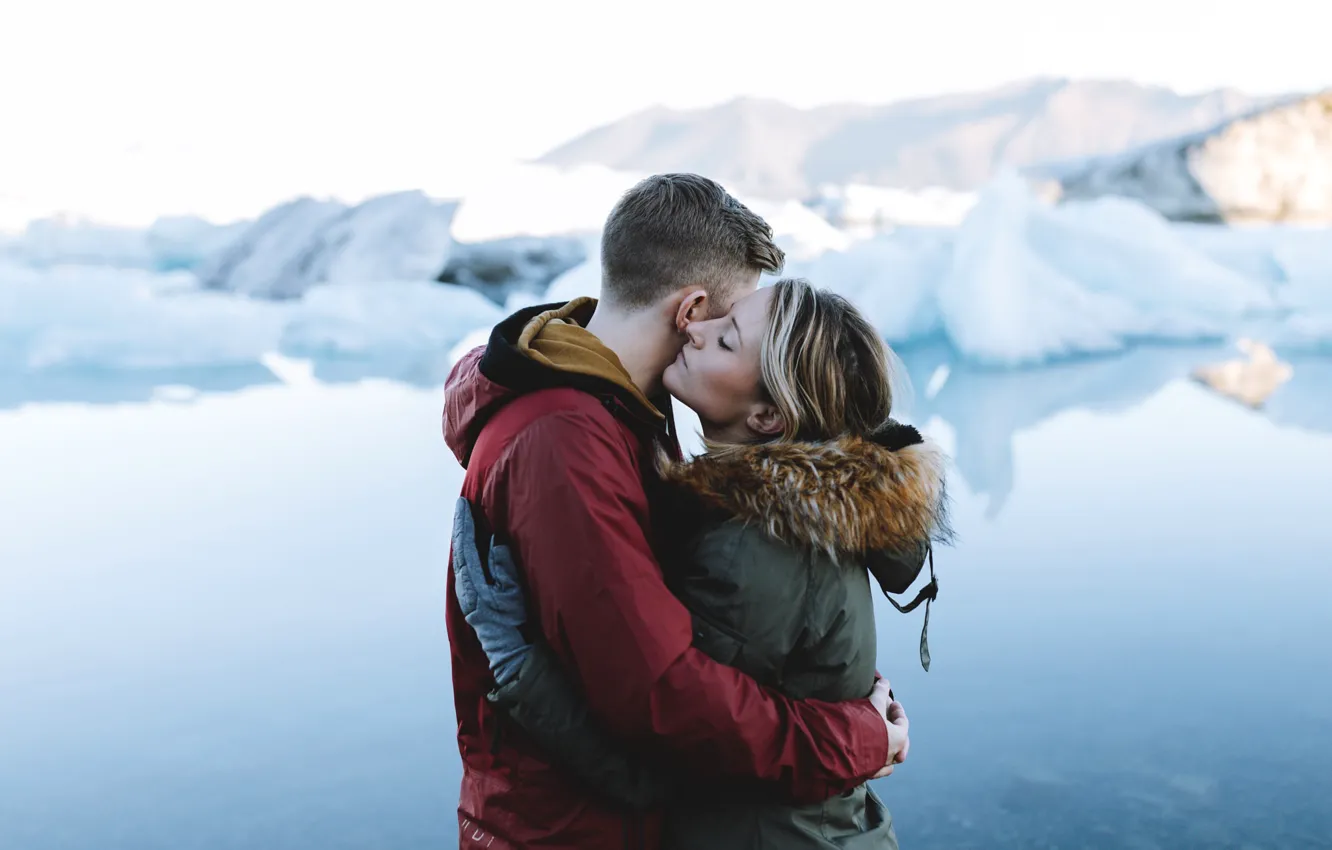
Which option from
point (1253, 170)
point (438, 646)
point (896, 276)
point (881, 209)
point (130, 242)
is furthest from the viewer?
point (881, 209)

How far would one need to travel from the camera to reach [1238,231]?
10250 mm

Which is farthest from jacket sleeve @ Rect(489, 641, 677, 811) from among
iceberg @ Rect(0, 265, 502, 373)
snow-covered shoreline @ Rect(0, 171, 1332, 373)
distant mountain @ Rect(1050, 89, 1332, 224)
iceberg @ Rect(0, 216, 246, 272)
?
distant mountain @ Rect(1050, 89, 1332, 224)

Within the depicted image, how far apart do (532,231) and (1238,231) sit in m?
6.28

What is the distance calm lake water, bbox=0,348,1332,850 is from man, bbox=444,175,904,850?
120 cm

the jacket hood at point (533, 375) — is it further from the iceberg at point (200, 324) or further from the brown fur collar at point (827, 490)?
the iceberg at point (200, 324)

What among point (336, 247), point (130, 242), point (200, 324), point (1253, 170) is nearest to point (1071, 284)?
point (1253, 170)

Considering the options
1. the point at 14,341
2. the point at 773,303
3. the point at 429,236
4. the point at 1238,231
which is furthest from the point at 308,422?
the point at 1238,231

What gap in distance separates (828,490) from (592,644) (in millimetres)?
332

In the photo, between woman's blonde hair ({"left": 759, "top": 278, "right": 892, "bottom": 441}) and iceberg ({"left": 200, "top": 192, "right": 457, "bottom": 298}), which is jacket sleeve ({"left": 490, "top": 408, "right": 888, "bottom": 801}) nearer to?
woman's blonde hair ({"left": 759, "top": 278, "right": 892, "bottom": 441})

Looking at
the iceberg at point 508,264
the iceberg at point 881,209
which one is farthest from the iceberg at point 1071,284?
the iceberg at point 881,209

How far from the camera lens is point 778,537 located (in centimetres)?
131

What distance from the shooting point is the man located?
120cm

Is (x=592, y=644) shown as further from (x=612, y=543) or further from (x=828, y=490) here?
(x=828, y=490)

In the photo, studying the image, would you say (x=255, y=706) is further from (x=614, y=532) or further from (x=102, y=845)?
(x=614, y=532)
